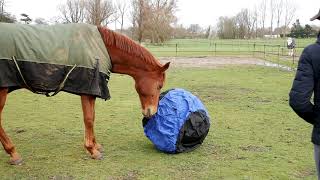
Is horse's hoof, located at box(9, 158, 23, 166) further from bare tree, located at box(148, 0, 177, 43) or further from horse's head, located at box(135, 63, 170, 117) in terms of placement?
bare tree, located at box(148, 0, 177, 43)

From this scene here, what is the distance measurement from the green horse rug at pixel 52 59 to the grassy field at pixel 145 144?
0.90 meters

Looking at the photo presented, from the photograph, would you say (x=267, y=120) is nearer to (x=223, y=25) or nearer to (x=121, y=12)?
(x=121, y=12)

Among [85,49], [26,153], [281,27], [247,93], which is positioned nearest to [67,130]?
[26,153]

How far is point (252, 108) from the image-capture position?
8.12m

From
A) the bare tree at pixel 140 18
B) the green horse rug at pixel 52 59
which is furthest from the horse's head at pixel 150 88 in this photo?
the bare tree at pixel 140 18

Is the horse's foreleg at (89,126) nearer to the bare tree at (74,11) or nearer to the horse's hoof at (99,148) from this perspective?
the horse's hoof at (99,148)

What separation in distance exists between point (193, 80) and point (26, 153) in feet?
29.1

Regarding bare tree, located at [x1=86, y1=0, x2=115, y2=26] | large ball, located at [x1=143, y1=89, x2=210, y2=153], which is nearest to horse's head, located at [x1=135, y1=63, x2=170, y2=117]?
large ball, located at [x1=143, y1=89, x2=210, y2=153]

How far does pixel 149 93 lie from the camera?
16.4ft

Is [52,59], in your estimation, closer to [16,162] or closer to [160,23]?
[16,162]

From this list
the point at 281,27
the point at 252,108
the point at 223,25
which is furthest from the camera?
the point at 281,27

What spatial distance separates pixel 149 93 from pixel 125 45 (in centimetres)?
66

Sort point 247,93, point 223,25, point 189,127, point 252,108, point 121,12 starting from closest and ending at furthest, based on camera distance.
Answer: point 189,127 < point 252,108 < point 247,93 < point 121,12 < point 223,25

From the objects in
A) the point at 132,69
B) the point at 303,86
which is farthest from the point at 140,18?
the point at 303,86
